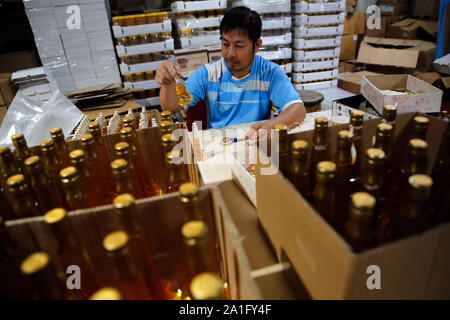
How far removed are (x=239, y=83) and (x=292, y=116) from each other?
18.6 inches

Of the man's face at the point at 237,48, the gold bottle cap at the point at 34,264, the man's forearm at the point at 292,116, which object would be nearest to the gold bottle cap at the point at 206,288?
the gold bottle cap at the point at 34,264

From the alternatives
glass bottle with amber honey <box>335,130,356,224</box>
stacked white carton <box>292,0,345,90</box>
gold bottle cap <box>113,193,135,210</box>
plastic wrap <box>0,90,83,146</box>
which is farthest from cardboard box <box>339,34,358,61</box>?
gold bottle cap <box>113,193,135,210</box>

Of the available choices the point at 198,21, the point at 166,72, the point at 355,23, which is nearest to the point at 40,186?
the point at 166,72

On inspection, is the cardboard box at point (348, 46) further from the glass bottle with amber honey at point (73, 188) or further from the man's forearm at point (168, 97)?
the glass bottle with amber honey at point (73, 188)

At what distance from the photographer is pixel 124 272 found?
423 mm

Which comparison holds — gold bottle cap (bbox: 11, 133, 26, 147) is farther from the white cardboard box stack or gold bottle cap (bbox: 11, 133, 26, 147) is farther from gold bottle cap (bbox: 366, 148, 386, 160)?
the white cardboard box stack

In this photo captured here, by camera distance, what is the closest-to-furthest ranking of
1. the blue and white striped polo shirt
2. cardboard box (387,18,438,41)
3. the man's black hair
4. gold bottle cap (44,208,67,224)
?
gold bottle cap (44,208,67,224) < the man's black hair < the blue and white striped polo shirt < cardboard box (387,18,438,41)

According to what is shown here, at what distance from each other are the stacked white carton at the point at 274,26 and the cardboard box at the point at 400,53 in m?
1.27

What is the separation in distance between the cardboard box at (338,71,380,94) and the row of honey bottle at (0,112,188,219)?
3915 mm

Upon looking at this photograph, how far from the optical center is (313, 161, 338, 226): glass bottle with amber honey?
487 millimetres

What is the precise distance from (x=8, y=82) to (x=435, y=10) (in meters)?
5.82

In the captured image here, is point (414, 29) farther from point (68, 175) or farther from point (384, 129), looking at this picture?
point (68, 175)

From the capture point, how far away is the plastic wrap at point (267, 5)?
342cm
